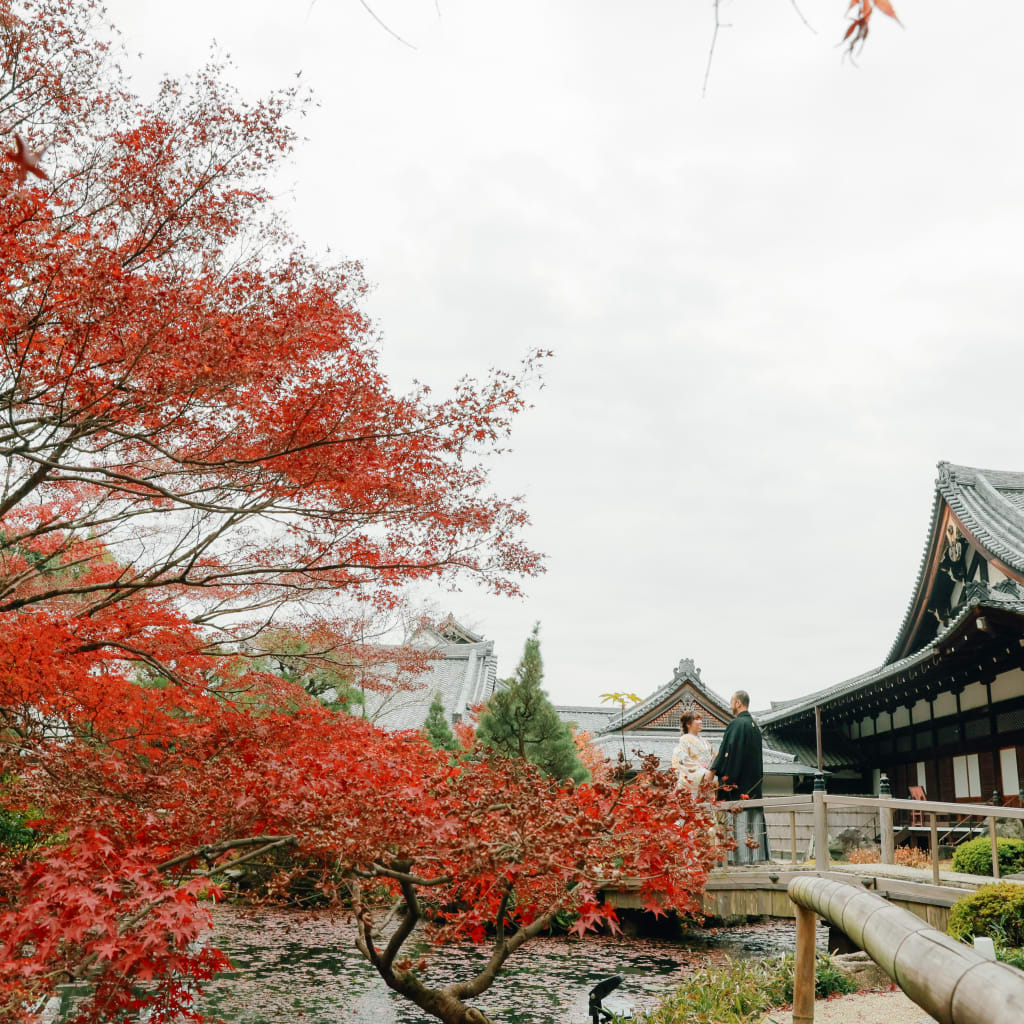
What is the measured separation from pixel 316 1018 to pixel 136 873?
18.3ft

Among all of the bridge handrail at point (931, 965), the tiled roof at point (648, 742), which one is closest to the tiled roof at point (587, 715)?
the tiled roof at point (648, 742)

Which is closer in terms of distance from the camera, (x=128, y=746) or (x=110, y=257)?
(x=110, y=257)

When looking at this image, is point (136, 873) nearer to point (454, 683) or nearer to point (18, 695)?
point (18, 695)

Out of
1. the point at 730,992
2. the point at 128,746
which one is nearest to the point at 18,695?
the point at 128,746

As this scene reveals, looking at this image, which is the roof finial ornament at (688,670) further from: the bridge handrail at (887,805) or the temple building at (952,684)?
the bridge handrail at (887,805)

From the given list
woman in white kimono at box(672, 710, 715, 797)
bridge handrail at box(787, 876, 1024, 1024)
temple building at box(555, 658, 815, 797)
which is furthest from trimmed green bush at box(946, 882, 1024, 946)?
temple building at box(555, 658, 815, 797)

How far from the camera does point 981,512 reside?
15680 millimetres

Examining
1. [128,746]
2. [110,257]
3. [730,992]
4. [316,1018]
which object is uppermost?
[110,257]

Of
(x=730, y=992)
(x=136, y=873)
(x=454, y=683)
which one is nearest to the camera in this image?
(x=136, y=873)

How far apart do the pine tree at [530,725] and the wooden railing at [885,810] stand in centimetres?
475

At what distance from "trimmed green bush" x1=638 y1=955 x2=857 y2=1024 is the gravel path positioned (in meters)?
0.24

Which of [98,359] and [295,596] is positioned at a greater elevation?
[98,359]

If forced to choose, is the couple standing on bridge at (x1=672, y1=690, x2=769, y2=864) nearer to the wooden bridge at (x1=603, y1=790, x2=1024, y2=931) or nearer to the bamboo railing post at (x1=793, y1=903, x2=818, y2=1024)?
the wooden bridge at (x1=603, y1=790, x2=1024, y2=931)

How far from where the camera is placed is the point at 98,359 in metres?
5.91
